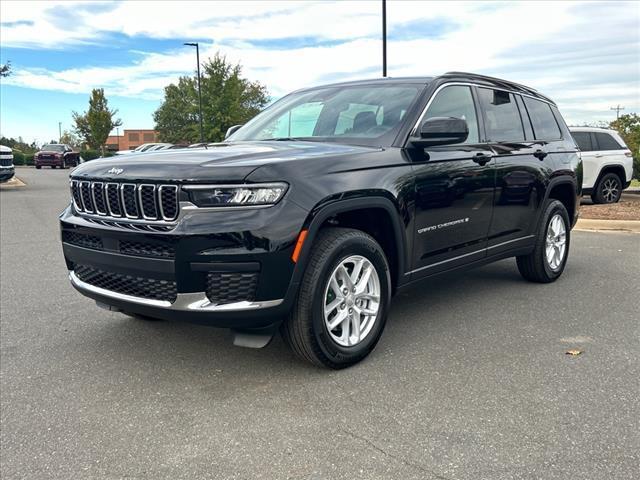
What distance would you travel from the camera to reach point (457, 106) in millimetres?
4543

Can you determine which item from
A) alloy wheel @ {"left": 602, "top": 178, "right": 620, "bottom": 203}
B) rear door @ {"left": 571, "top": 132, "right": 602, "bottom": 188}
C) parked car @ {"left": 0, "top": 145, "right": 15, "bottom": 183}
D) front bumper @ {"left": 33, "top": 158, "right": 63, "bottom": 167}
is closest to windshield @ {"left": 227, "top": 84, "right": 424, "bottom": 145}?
rear door @ {"left": 571, "top": 132, "right": 602, "bottom": 188}

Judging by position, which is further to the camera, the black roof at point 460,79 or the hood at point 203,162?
the black roof at point 460,79

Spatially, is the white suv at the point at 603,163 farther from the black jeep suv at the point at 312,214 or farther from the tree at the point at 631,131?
the black jeep suv at the point at 312,214

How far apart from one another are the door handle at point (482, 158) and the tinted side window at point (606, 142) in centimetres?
971

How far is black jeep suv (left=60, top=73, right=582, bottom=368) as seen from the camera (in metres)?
3.04

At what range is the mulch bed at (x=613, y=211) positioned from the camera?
10.5m

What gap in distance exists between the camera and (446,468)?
99.0 inches

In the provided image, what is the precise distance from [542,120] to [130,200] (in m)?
4.20

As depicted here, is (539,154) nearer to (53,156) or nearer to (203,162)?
(203,162)

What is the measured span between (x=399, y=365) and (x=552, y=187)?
2.89 meters

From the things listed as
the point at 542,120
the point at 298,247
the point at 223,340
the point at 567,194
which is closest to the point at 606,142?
the point at 567,194

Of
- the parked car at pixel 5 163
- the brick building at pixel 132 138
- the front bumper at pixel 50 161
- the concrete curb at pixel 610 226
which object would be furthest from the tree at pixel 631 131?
the brick building at pixel 132 138

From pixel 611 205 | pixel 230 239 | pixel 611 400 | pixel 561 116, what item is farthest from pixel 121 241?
pixel 611 205

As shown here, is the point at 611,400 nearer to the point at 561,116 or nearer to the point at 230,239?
the point at 230,239
